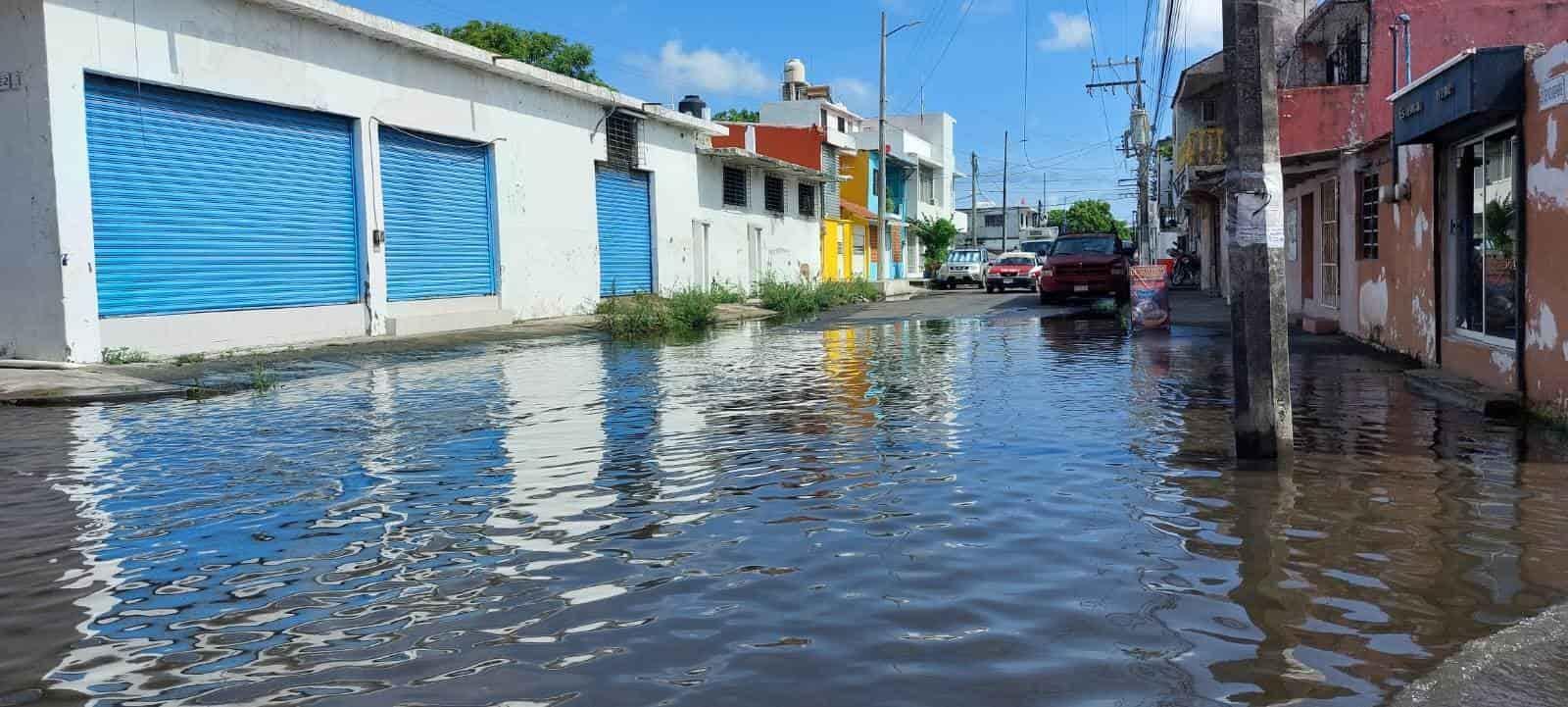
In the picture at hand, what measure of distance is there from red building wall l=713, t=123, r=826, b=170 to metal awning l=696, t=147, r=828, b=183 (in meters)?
1.70

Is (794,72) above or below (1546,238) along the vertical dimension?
above

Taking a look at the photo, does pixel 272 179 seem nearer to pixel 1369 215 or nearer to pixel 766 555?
pixel 766 555

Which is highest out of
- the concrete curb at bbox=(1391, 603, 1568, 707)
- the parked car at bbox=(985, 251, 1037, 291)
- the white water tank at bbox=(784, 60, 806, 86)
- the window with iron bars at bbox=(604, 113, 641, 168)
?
the white water tank at bbox=(784, 60, 806, 86)

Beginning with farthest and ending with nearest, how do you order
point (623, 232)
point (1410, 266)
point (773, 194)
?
point (773, 194), point (623, 232), point (1410, 266)

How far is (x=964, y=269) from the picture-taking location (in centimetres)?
5022

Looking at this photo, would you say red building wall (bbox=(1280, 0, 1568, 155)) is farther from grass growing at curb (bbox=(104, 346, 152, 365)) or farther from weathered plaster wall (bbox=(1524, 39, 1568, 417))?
grass growing at curb (bbox=(104, 346, 152, 365))

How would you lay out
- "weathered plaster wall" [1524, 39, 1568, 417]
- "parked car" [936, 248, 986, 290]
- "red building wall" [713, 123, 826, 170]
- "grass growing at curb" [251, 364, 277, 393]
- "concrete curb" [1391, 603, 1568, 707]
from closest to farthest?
"concrete curb" [1391, 603, 1568, 707], "weathered plaster wall" [1524, 39, 1568, 417], "grass growing at curb" [251, 364, 277, 393], "red building wall" [713, 123, 826, 170], "parked car" [936, 248, 986, 290]

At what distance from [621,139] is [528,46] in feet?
77.3

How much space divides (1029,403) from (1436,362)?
5.03 metres

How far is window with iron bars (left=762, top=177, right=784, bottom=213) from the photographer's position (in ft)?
125

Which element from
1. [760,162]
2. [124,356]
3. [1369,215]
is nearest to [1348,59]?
[1369,215]

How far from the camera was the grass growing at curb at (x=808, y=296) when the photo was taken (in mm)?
29400

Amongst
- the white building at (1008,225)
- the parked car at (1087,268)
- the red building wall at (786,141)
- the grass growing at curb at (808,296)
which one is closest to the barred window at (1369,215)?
the parked car at (1087,268)

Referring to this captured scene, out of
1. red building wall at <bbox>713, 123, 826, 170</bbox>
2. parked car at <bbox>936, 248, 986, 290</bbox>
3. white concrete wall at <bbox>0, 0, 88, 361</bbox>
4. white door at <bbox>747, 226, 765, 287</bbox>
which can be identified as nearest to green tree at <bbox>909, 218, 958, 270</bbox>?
parked car at <bbox>936, 248, 986, 290</bbox>
